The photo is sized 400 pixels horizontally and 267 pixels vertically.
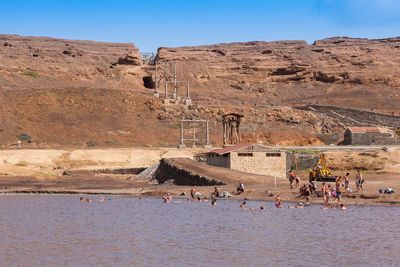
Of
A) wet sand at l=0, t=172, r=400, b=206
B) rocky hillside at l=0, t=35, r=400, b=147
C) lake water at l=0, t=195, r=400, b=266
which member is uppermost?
rocky hillside at l=0, t=35, r=400, b=147

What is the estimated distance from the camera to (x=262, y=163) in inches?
2152

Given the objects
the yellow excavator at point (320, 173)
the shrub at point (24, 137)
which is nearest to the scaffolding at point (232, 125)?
the yellow excavator at point (320, 173)

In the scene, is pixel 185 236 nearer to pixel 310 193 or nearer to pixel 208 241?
pixel 208 241

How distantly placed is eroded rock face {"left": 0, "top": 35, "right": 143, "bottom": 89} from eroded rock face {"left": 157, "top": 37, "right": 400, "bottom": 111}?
15738 millimetres

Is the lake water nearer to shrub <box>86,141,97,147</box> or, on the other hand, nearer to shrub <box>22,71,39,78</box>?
shrub <box>86,141,97,147</box>

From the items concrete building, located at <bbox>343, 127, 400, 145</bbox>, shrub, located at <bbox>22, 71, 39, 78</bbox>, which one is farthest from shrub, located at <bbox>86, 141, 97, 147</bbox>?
shrub, located at <bbox>22, 71, 39, 78</bbox>

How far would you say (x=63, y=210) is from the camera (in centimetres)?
3728

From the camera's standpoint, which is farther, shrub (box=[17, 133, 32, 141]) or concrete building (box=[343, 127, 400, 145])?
shrub (box=[17, 133, 32, 141])

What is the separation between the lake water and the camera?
22.3 metres

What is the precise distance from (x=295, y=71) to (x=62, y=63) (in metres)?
61.1

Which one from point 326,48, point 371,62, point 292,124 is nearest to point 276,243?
point 292,124

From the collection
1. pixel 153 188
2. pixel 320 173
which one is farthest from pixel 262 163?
pixel 153 188

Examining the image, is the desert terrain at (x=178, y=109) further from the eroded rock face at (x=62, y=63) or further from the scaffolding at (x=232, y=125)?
the scaffolding at (x=232, y=125)

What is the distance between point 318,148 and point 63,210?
1655 inches
